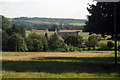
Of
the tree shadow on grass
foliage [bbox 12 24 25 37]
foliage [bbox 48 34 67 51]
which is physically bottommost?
foliage [bbox 48 34 67 51]

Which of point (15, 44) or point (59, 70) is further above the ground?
point (59, 70)

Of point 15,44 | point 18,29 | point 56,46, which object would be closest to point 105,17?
point 56,46

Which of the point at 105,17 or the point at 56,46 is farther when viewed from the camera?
→ the point at 56,46

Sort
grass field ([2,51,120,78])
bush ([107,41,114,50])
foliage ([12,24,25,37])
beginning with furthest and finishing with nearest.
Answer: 1. foliage ([12,24,25,37])
2. bush ([107,41,114,50])
3. grass field ([2,51,120,78])

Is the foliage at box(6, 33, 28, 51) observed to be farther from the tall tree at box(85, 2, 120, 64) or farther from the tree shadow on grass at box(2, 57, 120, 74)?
the tall tree at box(85, 2, 120, 64)

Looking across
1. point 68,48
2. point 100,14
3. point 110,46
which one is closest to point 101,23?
point 100,14

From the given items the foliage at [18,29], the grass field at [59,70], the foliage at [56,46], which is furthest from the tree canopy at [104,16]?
the foliage at [18,29]

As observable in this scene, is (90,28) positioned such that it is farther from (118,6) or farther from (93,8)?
(118,6)

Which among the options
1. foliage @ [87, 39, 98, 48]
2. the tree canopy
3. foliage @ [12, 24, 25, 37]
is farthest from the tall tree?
foliage @ [12, 24, 25, 37]

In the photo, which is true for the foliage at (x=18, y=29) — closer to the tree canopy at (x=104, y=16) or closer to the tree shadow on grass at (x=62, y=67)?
the tree shadow on grass at (x=62, y=67)

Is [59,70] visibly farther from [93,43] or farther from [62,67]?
[93,43]

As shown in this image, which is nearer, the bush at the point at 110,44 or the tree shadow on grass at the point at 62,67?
the tree shadow on grass at the point at 62,67

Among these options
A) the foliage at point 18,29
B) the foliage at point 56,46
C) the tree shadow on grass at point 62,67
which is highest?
the foliage at point 18,29

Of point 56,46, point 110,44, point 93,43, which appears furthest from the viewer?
point 93,43
